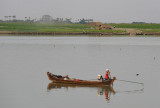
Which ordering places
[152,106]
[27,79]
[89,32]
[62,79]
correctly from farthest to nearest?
[89,32], [27,79], [62,79], [152,106]

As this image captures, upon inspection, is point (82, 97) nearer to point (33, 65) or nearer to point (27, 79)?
point (27, 79)

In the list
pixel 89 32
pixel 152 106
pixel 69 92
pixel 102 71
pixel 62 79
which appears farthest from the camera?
pixel 89 32

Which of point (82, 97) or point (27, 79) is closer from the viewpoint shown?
point (82, 97)

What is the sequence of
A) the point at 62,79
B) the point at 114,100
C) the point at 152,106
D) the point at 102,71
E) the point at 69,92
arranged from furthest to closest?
the point at 102,71, the point at 62,79, the point at 69,92, the point at 114,100, the point at 152,106

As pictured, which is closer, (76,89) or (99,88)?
(76,89)

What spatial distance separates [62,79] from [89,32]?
115919 millimetres

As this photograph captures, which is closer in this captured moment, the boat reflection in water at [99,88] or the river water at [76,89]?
the river water at [76,89]

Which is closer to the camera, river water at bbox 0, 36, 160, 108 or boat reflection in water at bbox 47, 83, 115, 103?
river water at bbox 0, 36, 160, 108

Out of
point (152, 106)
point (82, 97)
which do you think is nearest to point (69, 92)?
point (82, 97)

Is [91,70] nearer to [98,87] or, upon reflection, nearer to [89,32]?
[98,87]

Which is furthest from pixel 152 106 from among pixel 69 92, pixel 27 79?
pixel 27 79

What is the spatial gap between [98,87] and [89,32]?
116836 mm

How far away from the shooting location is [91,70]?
143 ft

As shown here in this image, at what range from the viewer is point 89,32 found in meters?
150
